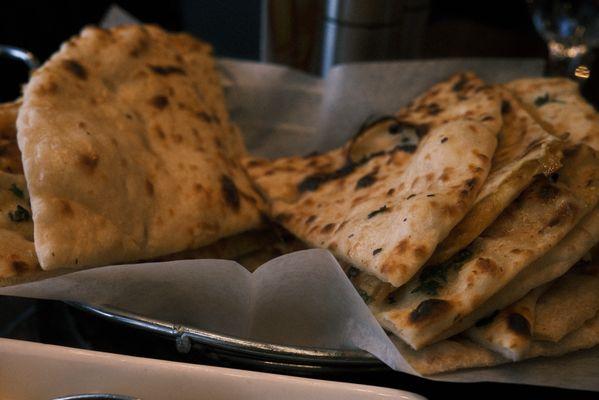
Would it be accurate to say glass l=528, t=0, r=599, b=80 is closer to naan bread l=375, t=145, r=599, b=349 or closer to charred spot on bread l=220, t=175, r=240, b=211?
naan bread l=375, t=145, r=599, b=349

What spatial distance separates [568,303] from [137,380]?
67 cm

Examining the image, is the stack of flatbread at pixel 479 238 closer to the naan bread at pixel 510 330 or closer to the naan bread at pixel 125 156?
the naan bread at pixel 510 330

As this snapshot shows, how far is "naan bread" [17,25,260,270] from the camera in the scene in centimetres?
108

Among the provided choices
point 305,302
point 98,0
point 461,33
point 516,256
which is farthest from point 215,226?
point 98,0

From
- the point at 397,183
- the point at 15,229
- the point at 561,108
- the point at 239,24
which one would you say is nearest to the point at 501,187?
the point at 397,183

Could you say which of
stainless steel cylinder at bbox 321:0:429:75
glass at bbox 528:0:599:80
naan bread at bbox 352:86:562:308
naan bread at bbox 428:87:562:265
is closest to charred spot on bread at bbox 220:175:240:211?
naan bread at bbox 352:86:562:308

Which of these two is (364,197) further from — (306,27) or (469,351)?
(306,27)

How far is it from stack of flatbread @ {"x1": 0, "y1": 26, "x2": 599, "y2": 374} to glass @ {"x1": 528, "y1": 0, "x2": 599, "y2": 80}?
0.48 meters

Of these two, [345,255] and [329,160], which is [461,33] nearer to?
[329,160]

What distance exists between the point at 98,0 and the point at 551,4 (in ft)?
5.73

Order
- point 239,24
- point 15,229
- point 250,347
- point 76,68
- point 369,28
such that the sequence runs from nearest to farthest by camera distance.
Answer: point 250,347, point 15,229, point 76,68, point 369,28, point 239,24

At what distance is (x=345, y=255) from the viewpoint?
3.61 ft

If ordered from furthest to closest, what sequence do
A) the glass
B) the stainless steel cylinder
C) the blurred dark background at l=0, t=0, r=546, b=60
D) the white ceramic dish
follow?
the blurred dark background at l=0, t=0, r=546, b=60 < the glass < the stainless steel cylinder < the white ceramic dish

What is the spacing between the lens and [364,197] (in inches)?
50.6
